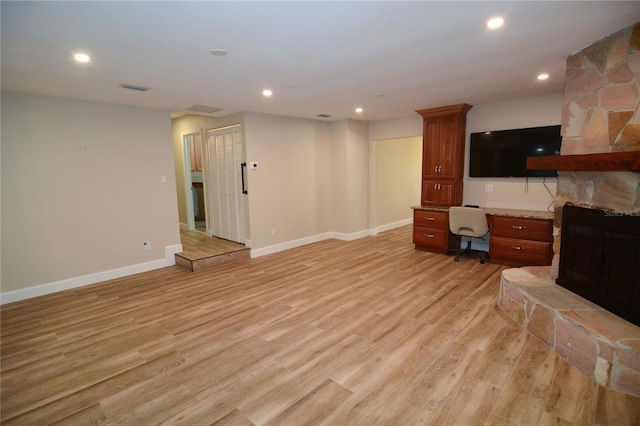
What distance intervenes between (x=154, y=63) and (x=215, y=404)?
290 cm

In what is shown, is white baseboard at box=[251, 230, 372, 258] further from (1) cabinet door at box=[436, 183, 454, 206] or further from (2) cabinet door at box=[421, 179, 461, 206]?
(1) cabinet door at box=[436, 183, 454, 206]

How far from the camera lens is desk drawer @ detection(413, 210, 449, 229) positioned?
5.26 metres

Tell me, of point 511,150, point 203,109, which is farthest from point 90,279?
point 511,150

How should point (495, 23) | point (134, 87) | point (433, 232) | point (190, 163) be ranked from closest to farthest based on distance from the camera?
1. point (495, 23)
2. point (134, 87)
3. point (433, 232)
4. point (190, 163)

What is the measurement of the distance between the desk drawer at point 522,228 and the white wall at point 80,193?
16.5 feet

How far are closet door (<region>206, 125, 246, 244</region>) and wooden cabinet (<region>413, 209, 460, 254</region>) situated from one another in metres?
3.13

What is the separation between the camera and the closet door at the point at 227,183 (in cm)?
561

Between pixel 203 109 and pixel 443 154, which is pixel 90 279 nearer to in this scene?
pixel 203 109

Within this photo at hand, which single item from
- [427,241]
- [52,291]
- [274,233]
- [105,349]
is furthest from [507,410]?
[52,291]

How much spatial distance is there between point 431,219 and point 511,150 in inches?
63.1

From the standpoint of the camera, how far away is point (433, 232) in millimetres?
5410

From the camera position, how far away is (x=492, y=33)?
8.04 ft

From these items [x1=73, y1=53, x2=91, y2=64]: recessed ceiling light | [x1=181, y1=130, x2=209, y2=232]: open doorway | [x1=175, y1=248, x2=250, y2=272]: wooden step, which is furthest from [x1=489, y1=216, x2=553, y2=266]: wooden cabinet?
[x1=181, y1=130, x2=209, y2=232]: open doorway

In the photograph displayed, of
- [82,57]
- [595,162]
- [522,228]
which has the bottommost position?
[522,228]
